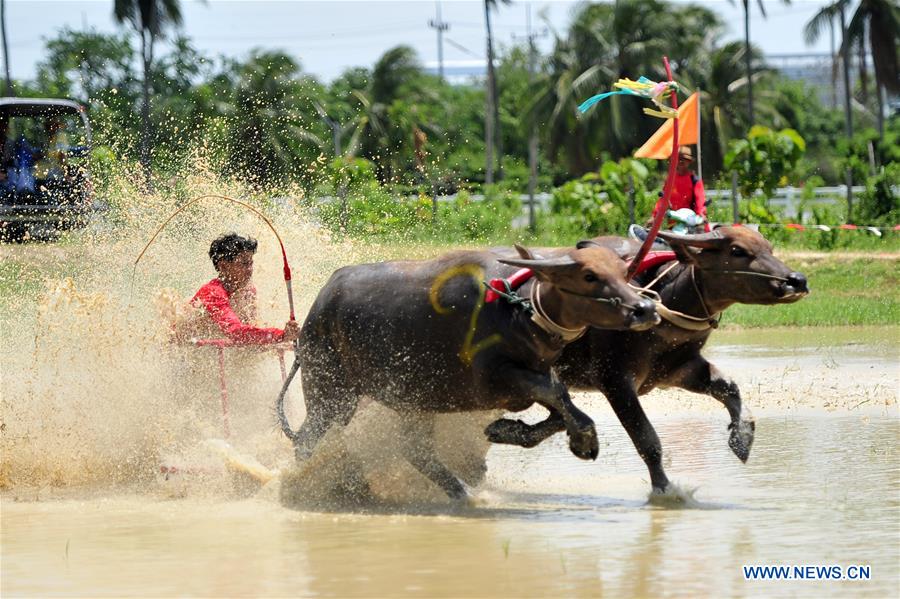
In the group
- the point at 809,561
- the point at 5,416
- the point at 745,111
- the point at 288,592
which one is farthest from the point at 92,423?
the point at 745,111

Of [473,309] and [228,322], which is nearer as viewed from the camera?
[473,309]

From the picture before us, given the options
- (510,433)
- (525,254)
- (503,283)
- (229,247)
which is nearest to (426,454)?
(510,433)

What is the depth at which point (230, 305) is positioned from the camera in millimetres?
8133

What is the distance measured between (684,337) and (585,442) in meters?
1.00

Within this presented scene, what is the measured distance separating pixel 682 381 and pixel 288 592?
2.82m

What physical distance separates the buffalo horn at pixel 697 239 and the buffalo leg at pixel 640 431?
0.74 metres

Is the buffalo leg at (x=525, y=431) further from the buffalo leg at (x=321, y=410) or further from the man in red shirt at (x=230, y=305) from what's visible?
the man in red shirt at (x=230, y=305)

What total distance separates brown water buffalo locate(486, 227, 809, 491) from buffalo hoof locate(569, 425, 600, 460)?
375 millimetres

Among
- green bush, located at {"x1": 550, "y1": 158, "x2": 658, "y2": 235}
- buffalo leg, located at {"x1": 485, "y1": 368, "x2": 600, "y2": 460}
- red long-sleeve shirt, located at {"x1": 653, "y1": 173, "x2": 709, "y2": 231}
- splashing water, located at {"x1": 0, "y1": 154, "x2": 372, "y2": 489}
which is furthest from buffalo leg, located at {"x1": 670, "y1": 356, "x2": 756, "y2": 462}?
green bush, located at {"x1": 550, "y1": 158, "x2": 658, "y2": 235}

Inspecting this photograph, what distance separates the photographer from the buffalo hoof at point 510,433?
6789 mm

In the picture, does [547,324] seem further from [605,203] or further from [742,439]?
[605,203]

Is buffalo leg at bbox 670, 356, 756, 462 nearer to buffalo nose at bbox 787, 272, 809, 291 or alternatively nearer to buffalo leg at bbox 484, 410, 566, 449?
buffalo nose at bbox 787, 272, 809, 291

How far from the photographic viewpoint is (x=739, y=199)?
24.8m

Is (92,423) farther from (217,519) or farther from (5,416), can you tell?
(217,519)
